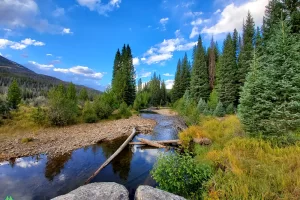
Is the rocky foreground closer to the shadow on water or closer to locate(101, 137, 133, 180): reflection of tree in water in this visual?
the shadow on water

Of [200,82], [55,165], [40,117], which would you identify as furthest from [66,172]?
[200,82]

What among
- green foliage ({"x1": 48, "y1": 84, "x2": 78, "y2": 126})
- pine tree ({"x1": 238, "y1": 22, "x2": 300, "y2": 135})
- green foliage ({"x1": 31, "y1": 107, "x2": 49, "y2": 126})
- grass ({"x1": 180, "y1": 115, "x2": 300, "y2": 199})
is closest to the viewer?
grass ({"x1": 180, "y1": 115, "x2": 300, "y2": 199})

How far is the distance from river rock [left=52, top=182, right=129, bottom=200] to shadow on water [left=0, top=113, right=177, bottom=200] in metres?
2.72

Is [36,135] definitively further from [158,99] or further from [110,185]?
[158,99]

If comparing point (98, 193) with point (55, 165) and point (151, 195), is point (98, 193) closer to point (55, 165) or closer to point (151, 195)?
point (151, 195)

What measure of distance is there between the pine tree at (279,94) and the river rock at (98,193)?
7528 millimetres

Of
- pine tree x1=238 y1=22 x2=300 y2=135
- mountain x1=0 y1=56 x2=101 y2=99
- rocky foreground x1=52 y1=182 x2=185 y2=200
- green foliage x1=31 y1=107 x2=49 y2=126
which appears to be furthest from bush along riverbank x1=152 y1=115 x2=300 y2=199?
mountain x1=0 y1=56 x2=101 y2=99

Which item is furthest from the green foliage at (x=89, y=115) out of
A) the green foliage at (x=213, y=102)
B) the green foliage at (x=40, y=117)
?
the green foliage at (x=213, y=102)

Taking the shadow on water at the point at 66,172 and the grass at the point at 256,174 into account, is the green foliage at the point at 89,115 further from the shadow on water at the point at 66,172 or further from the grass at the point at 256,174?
the grass at the point at 256,174

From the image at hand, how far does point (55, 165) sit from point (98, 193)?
6283 mm

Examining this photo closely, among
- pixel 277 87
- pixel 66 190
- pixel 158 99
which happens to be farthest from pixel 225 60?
pixel 158 99

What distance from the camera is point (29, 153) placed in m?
10.6

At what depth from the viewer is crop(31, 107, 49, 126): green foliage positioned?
690 inches

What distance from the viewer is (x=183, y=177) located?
567 centimetres
